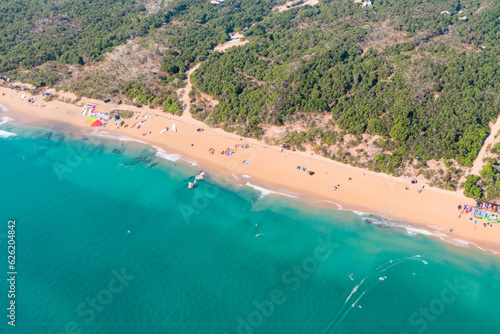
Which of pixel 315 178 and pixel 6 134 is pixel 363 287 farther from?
pixel 6 134

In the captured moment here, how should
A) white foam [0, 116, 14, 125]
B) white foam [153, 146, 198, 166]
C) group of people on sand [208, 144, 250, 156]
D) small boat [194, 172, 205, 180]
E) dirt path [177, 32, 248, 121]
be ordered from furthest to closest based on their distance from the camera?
1. white foam [0, 116, 14, 125]
2. dirt path [177, 32, 248, 121]
3. white foam [153, 146, 198, 166]
4. group of people on sand [208, 144, 250, 156]
5. small boat [194, 172, 205, 180]

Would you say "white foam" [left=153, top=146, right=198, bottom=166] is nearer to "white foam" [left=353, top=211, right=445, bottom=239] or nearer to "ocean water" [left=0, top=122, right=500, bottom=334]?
"ocean water" [left=0, top=122, right=500, bottom=334]

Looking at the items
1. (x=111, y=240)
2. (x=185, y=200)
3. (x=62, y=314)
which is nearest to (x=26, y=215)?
(x=111, y=240)

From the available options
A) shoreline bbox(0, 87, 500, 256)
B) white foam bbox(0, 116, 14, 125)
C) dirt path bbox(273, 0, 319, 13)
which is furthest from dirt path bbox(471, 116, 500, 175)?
white foam bbox(0, 116, 14, 125)

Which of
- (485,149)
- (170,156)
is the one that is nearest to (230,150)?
(170,156)

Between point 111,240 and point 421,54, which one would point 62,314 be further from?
point 421,54

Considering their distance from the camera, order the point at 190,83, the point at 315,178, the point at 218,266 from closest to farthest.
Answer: the point at 218,266, the point at 315,178, the point at 190,83

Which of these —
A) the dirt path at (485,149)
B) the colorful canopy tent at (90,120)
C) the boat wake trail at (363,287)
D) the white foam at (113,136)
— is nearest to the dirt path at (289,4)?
the white foam at (113,136)
